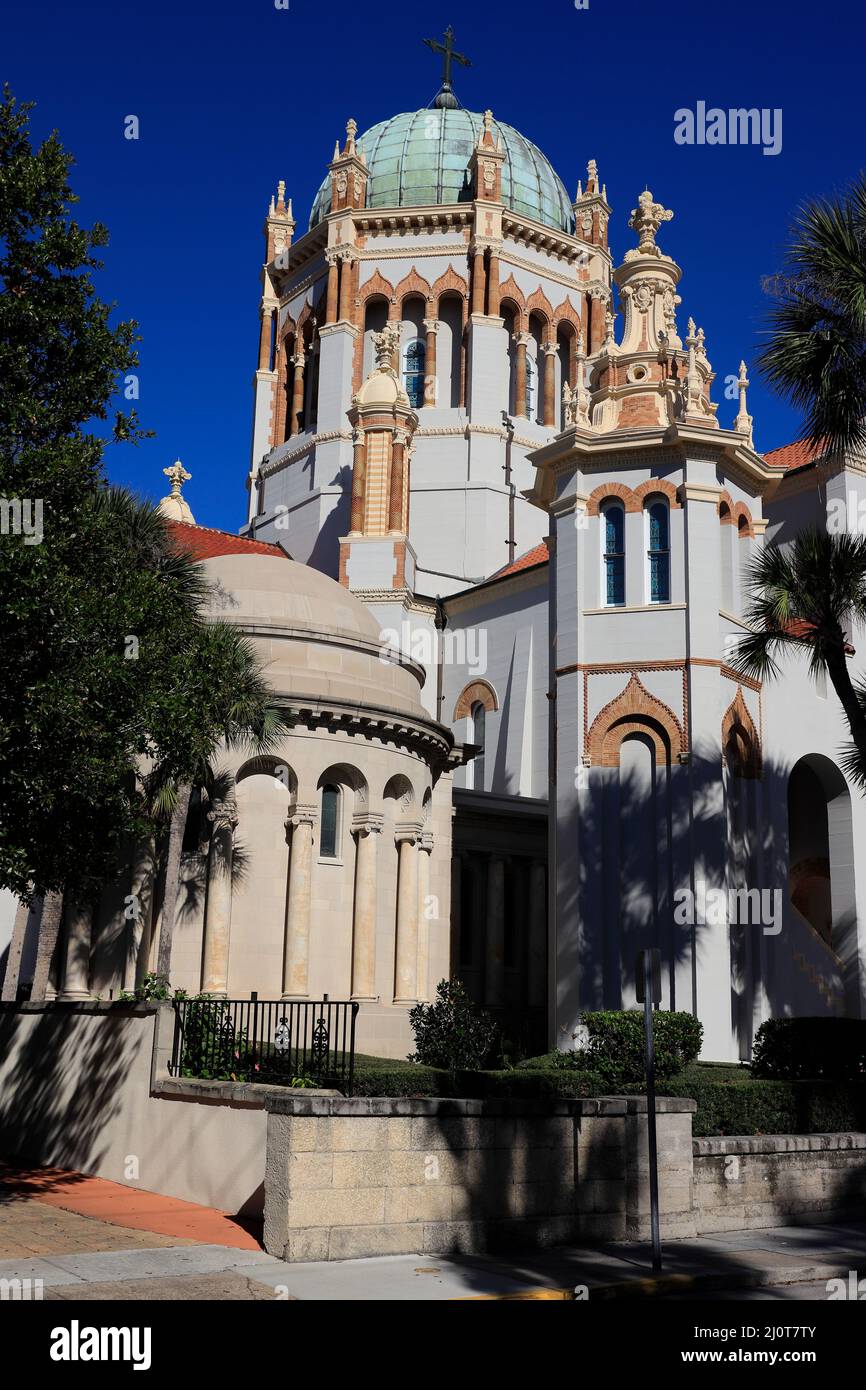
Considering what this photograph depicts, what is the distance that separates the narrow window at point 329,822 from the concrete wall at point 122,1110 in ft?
23.6

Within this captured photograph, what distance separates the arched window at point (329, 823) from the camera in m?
27.8

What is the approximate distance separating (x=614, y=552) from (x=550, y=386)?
25.7 m

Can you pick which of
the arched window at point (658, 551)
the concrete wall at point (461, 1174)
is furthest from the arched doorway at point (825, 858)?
the concrete wall at point (461, 1174)

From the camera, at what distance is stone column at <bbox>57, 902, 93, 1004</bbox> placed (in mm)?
25516

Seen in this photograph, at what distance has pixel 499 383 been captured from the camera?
52.7 metres

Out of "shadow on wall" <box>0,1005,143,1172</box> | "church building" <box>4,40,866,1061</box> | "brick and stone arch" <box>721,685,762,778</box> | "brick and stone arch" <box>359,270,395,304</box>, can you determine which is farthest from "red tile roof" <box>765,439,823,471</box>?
"shadow on wall" <box>0,1005,143,1172</box>

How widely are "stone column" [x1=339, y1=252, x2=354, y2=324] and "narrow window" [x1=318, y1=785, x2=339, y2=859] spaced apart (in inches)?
1215

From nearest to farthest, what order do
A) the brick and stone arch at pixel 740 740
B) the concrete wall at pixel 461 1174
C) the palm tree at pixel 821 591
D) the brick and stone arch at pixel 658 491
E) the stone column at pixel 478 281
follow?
1. the concrete wall at pixel 461 1174
2. the palm tree at pixel 821 591
3. the brick and stone arch at pixel 740 740
4. the brick and stone arch at pixel 658 491
5. the stone column at pixel 478 281

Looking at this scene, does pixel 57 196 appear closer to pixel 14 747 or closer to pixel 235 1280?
pixel 14 747

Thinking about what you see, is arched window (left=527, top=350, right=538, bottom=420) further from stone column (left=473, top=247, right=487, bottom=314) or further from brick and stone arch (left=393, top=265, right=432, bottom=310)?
brick and stone arch (left=393, top=265, right=432, bottom=310)

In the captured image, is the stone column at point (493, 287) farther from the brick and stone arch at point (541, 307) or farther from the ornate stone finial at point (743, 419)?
the ornate stone finial at point (743, 419)

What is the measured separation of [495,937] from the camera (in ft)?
124

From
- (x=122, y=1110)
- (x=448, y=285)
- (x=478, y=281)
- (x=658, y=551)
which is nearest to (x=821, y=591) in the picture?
(x=658, y=551)
